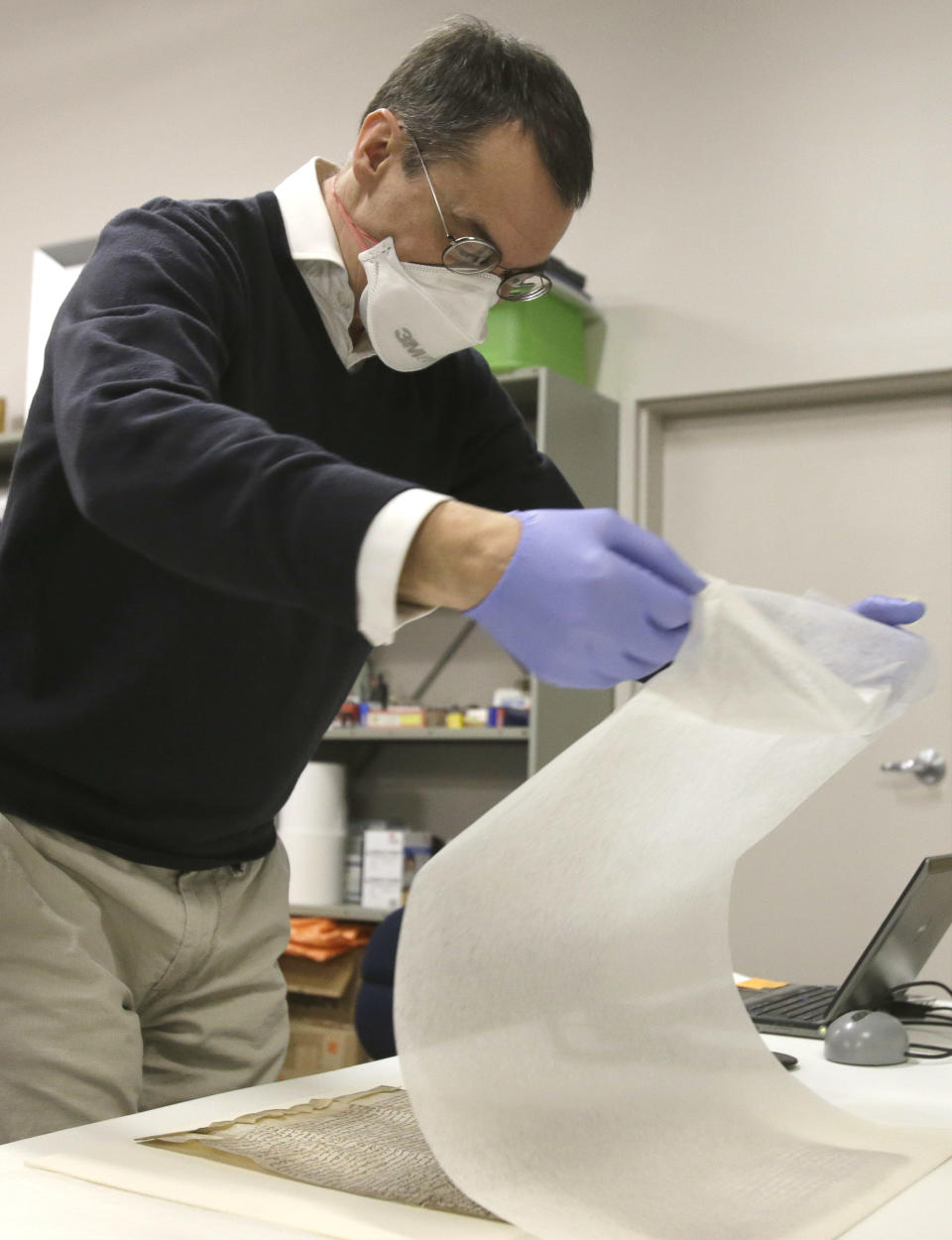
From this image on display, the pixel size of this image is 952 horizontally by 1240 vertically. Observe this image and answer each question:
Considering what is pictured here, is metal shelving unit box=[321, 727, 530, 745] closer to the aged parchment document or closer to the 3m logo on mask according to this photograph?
the 3m logo on mask

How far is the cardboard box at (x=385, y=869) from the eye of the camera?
9.68ft

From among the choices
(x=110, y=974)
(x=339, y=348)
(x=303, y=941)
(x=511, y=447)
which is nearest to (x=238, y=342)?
(x=339, y=348)

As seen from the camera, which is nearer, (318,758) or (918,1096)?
(918,1096)

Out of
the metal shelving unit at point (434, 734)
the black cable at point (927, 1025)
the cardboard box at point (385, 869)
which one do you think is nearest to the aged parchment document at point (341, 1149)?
the black cable at point (927, 1025)

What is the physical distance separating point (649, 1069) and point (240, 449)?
1.76ft

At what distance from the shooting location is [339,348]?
4.14 feet

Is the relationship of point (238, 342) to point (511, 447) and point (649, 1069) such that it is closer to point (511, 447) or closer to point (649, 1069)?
point (511, 447)

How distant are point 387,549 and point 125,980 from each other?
0.59 meters

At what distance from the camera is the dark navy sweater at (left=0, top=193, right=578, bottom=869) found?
0.73 metres

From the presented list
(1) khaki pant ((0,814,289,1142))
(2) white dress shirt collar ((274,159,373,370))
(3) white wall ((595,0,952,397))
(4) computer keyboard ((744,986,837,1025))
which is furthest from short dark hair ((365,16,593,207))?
(3) white wall ((595,0,952,397))

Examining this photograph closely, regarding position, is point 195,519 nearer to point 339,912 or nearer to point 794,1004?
point 794,1004

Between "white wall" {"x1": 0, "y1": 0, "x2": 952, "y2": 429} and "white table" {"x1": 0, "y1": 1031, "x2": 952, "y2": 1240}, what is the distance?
6.63ft

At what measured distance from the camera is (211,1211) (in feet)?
2.41

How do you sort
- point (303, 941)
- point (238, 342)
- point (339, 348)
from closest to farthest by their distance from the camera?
1. point (238, 342)
2. point (339, 348)
3. point (303, 941)
